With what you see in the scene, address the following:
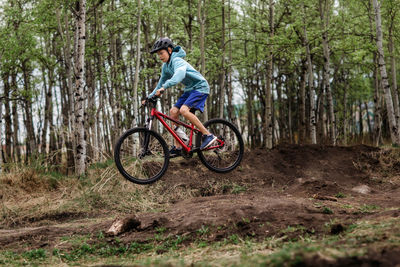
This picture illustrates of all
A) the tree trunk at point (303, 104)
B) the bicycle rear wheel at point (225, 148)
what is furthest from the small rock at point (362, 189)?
the tree trunk at point (303, 104)

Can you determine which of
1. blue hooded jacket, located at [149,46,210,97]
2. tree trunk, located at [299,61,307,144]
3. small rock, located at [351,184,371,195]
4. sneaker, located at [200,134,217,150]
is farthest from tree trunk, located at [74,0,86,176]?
tree trunk, located at [299,61,307,144]

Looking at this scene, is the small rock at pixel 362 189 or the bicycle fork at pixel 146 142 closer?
the bicycle fork at pixel 146 142

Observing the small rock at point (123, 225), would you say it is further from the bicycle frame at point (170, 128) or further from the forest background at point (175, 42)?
the forest background at point (175, 42)

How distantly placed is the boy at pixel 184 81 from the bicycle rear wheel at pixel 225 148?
1.90 feet

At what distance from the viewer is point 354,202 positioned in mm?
8227

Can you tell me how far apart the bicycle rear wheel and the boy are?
0.58 meters

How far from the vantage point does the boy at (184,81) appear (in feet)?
20.4

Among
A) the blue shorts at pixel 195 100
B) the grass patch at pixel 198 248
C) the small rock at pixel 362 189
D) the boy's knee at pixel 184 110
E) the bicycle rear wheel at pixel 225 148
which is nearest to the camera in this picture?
the grass patch at pixel 198 248

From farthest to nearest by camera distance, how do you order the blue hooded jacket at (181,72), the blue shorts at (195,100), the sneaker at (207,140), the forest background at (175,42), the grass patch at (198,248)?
1. the forest background at (175,42)
2. the sneaker at (207,140)
3. the blue shorts at (195,100)
4. the blue hooded jacket at (181,72)
5. the grass patch at (198,248)

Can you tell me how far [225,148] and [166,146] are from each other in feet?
4.53

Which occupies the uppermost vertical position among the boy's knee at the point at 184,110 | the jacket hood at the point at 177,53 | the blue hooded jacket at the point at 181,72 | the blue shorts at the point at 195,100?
the jacket hood at the point at 177,53

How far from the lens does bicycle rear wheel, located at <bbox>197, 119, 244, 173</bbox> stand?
23.9ft

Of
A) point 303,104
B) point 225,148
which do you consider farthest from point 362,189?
point 303,104

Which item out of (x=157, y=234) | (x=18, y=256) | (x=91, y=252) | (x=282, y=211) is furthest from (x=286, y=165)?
(x=18, y=256)
